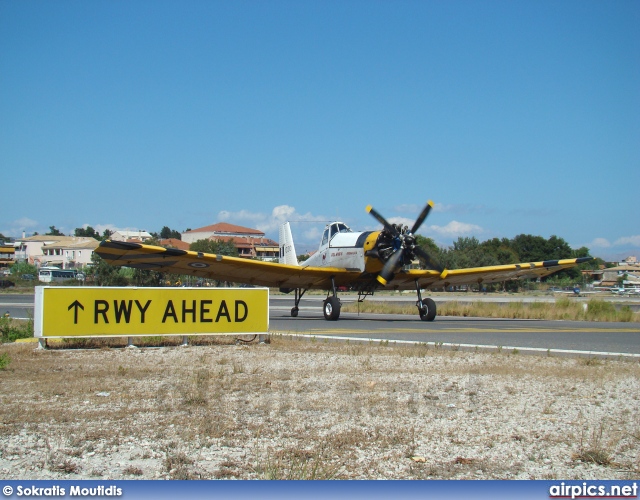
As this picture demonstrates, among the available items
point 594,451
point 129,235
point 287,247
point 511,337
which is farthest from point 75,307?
point 129,235

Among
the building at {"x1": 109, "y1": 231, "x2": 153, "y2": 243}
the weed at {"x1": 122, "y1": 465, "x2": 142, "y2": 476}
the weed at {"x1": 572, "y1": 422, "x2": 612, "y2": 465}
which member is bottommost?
the weed at {"x1": 122, "y1": 465, "x2": 142, "y2": 476}

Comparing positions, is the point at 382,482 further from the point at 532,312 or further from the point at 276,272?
the point at 532,312

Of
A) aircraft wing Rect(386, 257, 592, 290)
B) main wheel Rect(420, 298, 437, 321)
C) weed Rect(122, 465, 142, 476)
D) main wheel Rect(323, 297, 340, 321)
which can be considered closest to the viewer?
weed Rect(122, 465, 142, 476)

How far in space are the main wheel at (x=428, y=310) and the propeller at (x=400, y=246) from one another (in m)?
1.29

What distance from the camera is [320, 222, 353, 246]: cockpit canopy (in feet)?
85.7

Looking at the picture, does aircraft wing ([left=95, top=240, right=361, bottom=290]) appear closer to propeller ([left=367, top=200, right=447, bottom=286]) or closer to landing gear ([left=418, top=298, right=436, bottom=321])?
propeller ([left=367, top=200, right=447, bottom=286])

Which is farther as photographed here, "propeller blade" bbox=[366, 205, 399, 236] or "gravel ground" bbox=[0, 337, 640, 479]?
"propeller blade" bbox=[366, 205, 399, 236]

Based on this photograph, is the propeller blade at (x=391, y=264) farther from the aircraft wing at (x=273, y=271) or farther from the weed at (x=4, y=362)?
the weed at (x=4, y=362)

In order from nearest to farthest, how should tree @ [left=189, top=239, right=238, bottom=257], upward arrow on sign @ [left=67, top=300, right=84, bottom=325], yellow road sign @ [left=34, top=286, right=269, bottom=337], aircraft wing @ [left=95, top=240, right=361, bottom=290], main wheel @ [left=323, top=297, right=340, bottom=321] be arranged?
yellow road sign @ [left=34, top=286, right=269, bottom=337]
upward arrow on sign @ [left=67, top=300, right=84, bottom=325]
aircraft wing @ [left=95, top=240, right=361, bottom=290]
main wheel @ [left=323, top=297, right=340, bottom=321]
tree @ [left=189, top=239, right=238, bottom=257]

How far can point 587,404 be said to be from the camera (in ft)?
26.3

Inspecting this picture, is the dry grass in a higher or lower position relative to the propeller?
lower

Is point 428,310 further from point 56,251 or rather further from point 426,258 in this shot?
point 56,251

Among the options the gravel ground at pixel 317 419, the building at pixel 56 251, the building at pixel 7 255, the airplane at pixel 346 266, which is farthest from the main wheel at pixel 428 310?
the building at pixel 7 255

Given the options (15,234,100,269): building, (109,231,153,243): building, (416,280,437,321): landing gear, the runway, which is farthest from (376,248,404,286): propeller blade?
(109,231,153,243): building
